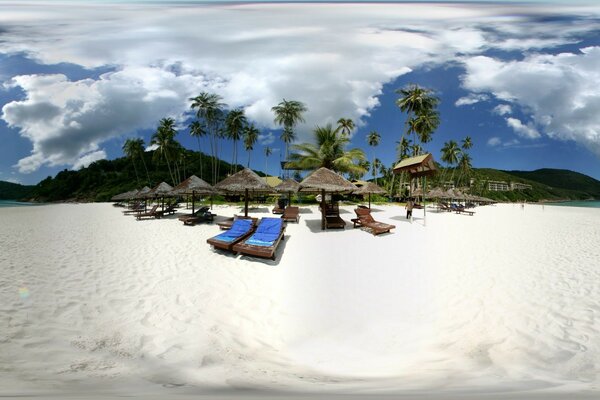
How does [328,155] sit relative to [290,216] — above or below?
above

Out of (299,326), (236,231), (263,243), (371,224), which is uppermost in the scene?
(371,224)

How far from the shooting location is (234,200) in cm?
3409

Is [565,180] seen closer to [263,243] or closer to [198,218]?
[198,218]

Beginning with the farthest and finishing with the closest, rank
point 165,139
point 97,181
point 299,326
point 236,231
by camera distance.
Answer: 1. point 97,181
2. point 165,139
3. point 236,231
4. point 299,326

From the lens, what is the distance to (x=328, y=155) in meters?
24.6

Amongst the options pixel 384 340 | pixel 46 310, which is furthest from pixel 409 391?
pixel 46 310

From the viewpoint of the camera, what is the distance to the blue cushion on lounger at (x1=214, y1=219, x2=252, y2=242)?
23.6 feet

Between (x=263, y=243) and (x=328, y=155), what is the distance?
19.1 meters

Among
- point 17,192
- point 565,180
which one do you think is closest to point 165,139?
point 17,192

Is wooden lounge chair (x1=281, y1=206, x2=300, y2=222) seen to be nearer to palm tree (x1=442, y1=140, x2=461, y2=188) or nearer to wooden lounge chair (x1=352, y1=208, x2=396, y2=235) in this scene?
wooden lounge chair (x1=352, y1=208, x2=396, y2=235)

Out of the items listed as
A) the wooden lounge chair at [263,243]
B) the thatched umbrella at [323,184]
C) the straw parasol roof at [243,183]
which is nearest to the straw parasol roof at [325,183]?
the thatched umbrella at [323,184]

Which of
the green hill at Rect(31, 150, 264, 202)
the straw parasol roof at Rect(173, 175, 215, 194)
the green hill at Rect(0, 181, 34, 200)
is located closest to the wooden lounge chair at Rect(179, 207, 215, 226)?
the straw parasol roof at Rect(173, 175, 215, 194)

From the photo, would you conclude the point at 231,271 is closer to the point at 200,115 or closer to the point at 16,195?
the point at 200,115

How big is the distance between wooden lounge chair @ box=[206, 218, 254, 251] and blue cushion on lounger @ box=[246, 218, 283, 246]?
14.8 inches
